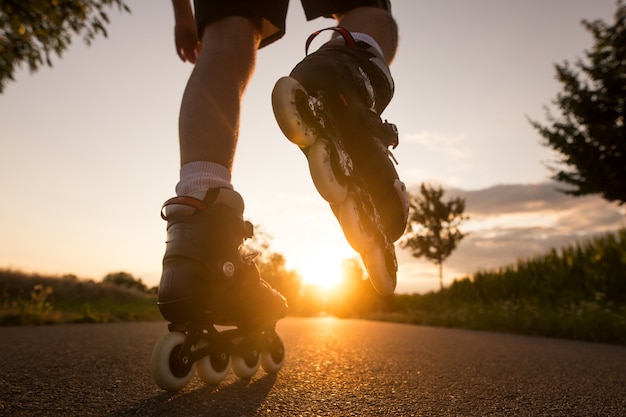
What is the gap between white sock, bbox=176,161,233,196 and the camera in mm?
1363

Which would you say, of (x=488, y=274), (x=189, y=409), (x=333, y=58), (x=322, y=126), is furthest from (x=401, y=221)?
(x=488, y=274)

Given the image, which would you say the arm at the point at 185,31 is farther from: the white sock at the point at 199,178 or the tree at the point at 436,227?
the tree at the point at 436,227

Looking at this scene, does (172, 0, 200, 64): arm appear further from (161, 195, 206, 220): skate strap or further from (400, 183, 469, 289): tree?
(400, 183, 469, 289): tree

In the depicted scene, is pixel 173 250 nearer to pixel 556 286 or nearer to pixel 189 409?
pixel 189 409

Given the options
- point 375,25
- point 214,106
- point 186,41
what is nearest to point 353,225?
point 214,106

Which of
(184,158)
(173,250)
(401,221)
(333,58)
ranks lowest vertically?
(173,250)

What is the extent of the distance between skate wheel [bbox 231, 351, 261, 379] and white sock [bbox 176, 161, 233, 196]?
1.77 feet

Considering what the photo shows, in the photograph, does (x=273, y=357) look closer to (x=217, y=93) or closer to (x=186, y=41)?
(x=217, y=93)

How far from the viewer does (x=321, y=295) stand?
61.4ft

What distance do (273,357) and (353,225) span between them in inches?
24.9

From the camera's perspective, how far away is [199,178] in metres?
1.37

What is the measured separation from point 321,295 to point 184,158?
17.7 meters

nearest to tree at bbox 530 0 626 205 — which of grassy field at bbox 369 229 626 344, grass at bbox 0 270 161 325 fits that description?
grassy field at bbox 369 229 626 344

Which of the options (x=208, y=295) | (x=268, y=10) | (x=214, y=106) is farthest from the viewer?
(x=268, y=10)
